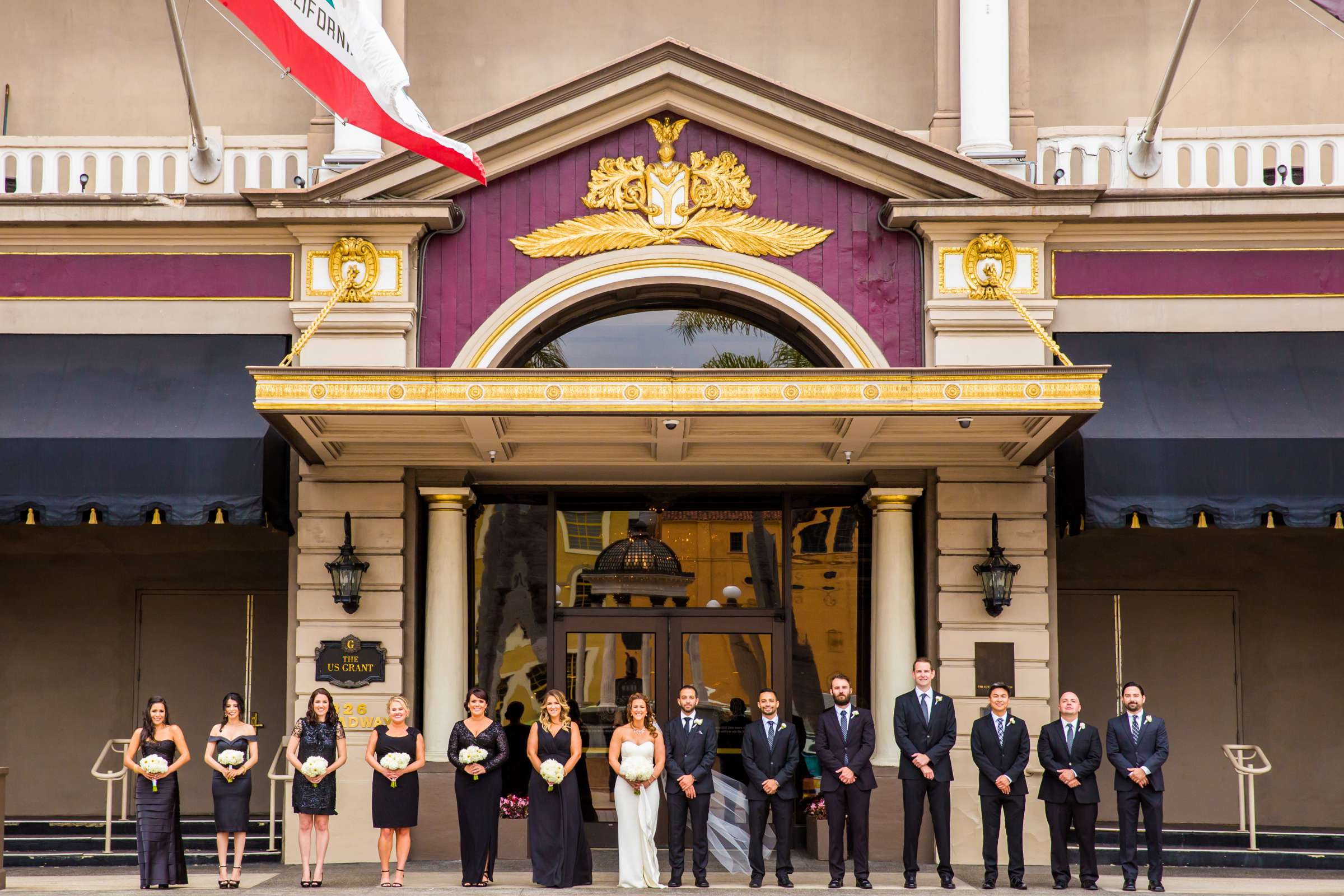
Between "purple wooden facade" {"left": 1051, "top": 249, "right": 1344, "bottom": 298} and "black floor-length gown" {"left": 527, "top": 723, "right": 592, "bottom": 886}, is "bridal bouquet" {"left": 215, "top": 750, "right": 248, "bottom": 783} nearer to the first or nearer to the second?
"black floor-length gown" {"left": 527, "top": 723, "right": 592, "bottom": 886}

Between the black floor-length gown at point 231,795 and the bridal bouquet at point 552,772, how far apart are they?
8.36 feet

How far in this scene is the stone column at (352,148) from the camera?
16.5m

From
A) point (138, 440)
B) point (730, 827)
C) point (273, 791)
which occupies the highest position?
point (138, 440)

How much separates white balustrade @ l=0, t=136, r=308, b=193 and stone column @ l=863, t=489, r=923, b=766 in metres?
7.39

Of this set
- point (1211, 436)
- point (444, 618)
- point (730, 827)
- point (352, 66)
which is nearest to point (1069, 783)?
point (730, 827)

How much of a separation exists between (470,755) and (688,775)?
6.26 feet

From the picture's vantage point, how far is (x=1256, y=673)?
17.5 meters

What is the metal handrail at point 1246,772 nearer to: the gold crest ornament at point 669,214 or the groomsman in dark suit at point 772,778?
the groomsman in dark suit at point 772,778

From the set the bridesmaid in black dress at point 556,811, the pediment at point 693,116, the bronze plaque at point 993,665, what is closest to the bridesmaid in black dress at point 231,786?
the bridesmaid in black dress at point 556,811

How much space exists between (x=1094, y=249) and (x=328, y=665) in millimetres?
9015

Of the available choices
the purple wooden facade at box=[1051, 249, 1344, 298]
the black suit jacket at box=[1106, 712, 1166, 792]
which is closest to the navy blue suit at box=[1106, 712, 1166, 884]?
the black suit jacket at box=[1106, 712, 1166, 792]

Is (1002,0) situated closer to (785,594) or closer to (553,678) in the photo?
(785,594)

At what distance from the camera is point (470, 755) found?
1299 cm

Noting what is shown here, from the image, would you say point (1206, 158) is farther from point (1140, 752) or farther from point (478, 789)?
point (478, 789)
